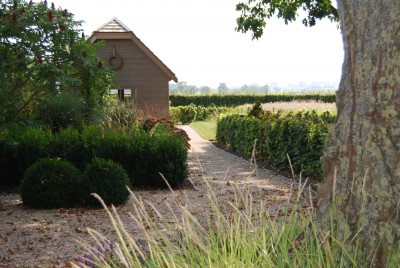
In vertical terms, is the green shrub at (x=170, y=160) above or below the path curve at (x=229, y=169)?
above

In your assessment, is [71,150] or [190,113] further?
A: [190,113]

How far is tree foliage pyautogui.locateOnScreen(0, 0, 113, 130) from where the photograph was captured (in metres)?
8.88

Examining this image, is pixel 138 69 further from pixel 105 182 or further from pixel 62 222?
pixel 62 222

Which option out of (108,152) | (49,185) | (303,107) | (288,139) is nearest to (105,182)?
(49,185)

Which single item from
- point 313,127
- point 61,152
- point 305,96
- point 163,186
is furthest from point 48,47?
point 305,96

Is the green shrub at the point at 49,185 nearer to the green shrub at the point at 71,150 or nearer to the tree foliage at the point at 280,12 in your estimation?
the green shrub at the point at 71,150

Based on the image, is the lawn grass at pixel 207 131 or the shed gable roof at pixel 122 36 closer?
the shed gable roof at pixel 122 36

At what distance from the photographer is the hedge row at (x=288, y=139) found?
11172 mm

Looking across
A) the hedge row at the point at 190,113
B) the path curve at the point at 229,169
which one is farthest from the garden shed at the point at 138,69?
the hedge row at the point at 190,113

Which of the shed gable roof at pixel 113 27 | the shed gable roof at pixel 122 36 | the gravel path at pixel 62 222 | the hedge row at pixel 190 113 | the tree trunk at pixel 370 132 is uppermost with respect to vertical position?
the shed gable roof at pixel 113 27

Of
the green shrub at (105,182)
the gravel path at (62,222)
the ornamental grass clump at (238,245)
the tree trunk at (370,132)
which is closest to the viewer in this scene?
the ornamental grass clump at (238,245)

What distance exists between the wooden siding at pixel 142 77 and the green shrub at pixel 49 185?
566 inches

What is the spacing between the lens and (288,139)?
12.5 meters

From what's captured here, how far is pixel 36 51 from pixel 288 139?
19.5 feet
